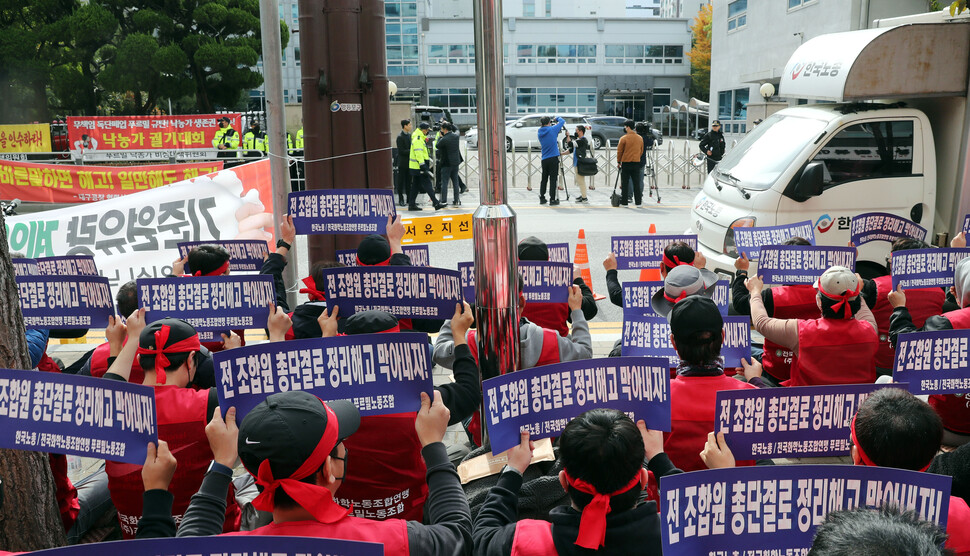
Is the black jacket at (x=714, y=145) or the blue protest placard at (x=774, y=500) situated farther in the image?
the black jacket at (x=714, y=145)

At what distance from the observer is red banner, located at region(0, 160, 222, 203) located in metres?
11.5

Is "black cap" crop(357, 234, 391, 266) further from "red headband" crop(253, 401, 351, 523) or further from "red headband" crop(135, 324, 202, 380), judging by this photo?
"red headband" crop(253, 401, 351, 523)

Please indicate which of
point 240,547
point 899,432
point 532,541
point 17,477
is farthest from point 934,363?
point 17,477

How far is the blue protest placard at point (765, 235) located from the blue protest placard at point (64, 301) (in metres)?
4.77

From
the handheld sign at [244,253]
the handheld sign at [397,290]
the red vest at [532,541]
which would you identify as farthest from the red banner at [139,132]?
the red vest at [532,541]

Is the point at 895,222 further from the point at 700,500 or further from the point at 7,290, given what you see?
the point at 7,290

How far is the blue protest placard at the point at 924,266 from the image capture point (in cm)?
542

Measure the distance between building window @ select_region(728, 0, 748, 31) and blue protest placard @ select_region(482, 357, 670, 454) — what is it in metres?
34.4

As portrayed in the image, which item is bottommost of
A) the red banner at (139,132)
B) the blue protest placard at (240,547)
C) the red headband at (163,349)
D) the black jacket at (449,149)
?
the blue protest placard at (240,547)

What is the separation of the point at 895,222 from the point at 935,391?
12.0 feet

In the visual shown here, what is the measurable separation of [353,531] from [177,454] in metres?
1.42

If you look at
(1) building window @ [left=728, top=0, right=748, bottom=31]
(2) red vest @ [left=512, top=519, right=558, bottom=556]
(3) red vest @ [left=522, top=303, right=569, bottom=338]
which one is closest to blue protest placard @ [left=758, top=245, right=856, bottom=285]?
(3) red vest @ [left=522, top=303, right=569, bottom=338]

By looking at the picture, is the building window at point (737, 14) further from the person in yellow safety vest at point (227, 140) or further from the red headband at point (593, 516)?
the red headband at point (593, 516)

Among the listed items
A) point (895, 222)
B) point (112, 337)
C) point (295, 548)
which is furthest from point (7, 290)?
point (895, 222)
